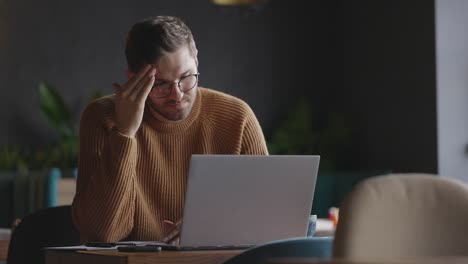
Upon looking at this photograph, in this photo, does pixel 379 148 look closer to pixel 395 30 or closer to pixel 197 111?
pixel 395 30

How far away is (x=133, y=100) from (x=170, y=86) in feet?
0.50

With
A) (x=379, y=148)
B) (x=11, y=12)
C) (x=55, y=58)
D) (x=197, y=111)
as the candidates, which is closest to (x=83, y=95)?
(x=55, y=58)

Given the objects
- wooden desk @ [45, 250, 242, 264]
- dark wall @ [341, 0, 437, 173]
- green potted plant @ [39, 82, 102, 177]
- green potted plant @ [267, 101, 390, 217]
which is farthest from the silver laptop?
green potted plant @ [267, 101, 390, 217]

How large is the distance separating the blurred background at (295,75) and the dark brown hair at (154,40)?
3604 mm

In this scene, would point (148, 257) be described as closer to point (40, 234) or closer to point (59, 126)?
point (40, 234)

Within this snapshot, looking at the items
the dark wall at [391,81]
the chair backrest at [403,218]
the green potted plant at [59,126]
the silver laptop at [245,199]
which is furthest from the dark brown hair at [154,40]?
the dark wall at [391,81]

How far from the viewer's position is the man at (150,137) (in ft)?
9.15

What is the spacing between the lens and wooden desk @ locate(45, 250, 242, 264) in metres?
2.32

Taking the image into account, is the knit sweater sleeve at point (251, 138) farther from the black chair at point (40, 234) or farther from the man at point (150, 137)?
the black chair at point (40, 234)

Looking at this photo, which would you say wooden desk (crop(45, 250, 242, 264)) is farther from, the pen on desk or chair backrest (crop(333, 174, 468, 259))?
chair backrest (crop(333, 174, 468, 259))

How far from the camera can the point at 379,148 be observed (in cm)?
750

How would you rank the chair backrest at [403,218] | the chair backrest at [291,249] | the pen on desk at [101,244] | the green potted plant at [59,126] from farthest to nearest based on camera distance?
the green potted plant at [59,126] < the pen on desk at [101,244] < the chair backrest at [291,249] < the chair backrest at [403,218]

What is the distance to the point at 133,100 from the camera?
275 cm

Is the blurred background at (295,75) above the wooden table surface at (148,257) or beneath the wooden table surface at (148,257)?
above
